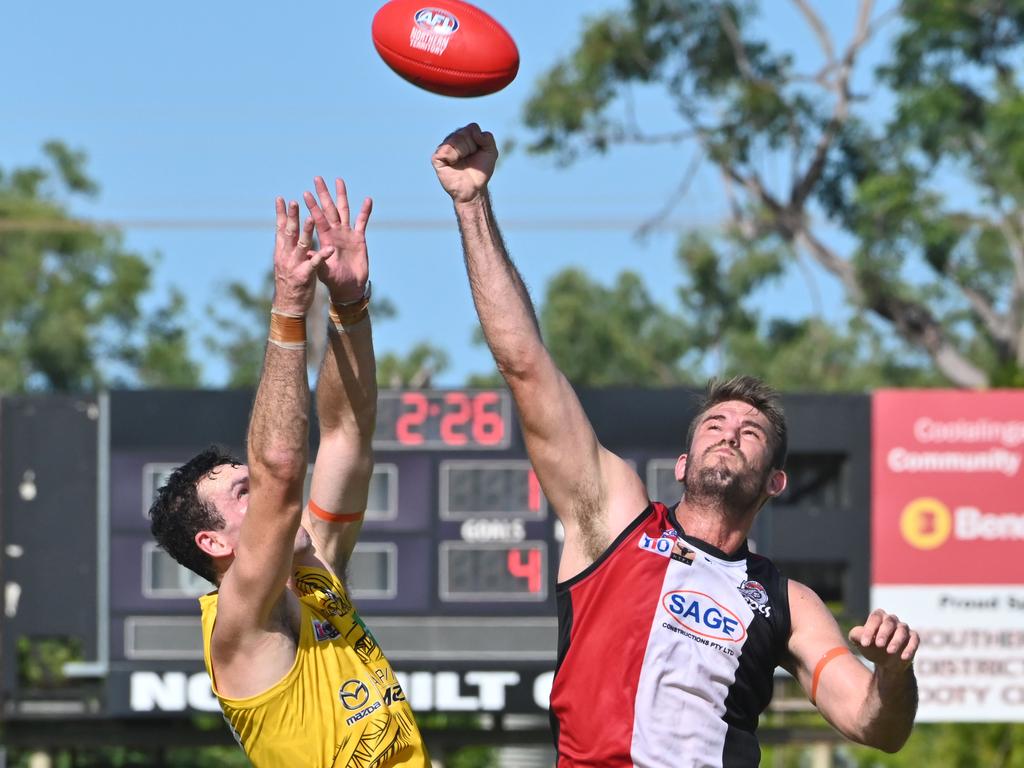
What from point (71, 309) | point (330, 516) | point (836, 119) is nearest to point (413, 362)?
point (71, 309)

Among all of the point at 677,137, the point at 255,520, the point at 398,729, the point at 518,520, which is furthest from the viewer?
the point at 677,137

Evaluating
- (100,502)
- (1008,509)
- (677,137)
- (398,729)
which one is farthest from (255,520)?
(677,137)

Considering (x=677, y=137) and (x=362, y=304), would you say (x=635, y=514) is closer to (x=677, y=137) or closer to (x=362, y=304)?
(x=362, y=304)

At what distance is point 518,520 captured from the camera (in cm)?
1074

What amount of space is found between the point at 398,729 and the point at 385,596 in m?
6.62

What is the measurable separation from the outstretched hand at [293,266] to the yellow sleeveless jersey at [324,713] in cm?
84

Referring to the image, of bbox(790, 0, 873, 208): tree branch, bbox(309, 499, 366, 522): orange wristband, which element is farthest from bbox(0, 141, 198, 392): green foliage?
bbox(309, 499, 366, 522): orange wristband

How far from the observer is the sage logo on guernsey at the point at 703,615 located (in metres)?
4.09

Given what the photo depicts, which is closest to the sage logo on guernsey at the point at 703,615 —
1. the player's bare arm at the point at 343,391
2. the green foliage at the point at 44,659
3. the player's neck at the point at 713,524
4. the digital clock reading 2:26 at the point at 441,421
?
the player's neck at the point at 713,524

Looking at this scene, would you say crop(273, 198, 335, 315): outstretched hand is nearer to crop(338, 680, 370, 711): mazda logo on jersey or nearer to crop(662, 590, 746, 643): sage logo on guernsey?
crop(338, 680, 370, 711): mazda logo on jersey

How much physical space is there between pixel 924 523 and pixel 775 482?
734cm

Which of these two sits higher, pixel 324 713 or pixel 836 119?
pixel 836 119

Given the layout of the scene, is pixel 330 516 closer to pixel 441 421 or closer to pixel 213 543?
pixel 213 543

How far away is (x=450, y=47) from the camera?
4523mm
